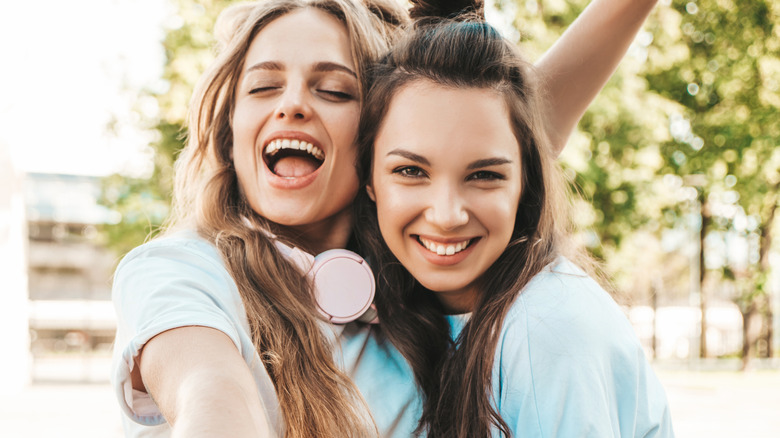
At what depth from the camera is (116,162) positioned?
520 inches

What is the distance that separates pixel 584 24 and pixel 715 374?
21.3 meters

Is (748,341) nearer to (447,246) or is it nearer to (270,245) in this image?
(447,246)

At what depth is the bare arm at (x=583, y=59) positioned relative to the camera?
237 centimetres

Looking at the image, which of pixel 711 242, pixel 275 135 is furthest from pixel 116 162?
pixel 711 242

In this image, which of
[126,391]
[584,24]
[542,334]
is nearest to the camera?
[126,391]

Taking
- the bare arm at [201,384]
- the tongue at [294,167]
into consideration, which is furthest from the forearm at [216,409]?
the tongue at [294,167]

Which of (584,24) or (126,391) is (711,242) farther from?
(126,391)

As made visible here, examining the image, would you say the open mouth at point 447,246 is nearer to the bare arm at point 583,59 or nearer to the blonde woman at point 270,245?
the blonde woman at point 270,245

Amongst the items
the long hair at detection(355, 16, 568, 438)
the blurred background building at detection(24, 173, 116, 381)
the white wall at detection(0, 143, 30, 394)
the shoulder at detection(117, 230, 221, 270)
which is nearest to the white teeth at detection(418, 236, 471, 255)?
the long hair at detection(355, 16, 568, 438)

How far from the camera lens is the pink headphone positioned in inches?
80.4

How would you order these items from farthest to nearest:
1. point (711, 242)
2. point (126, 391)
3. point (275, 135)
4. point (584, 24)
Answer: point (711, 242) < point (584, 24) < point (275, 135) < point (126, 391)

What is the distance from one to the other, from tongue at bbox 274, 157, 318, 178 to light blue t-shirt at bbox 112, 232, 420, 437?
Result: 0.36 meters

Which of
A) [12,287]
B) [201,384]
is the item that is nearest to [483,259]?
[201,384]

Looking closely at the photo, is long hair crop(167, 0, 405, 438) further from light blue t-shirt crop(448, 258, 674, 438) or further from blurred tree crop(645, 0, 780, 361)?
blurred tree crop(645, 0, 780, 361)
